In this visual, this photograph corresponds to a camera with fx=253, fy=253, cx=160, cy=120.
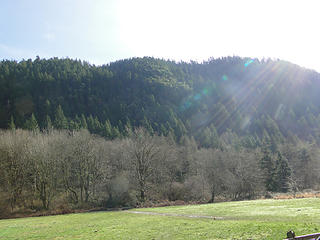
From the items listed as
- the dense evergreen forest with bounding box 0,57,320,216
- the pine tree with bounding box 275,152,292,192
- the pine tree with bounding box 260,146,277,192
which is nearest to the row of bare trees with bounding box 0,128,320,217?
the dense evergreen forest with bounding box 0,57,320,216

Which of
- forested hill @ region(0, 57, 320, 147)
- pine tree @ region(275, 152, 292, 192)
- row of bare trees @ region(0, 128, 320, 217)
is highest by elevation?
forested hill @ region(0, 57, 320, 147)

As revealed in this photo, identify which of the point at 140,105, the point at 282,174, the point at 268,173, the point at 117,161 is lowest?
the point at 282,174

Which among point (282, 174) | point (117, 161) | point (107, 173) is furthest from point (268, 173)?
point (107, 173)

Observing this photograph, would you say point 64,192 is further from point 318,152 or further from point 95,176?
point 318,152

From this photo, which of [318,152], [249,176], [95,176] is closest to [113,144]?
[95,176]

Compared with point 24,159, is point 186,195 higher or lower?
lower

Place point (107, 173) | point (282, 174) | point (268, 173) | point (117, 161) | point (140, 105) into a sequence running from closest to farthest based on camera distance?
point (107, 173) < point (117, 161) < point (282, 174) < point (268, 173) < point (140, 105)

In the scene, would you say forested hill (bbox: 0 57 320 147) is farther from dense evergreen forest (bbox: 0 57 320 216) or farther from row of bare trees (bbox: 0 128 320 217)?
row of bare trees (bbox: 0 128 320 217)

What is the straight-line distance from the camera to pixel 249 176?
6988 cm

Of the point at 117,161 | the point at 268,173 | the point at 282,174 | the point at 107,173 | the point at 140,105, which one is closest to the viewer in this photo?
the point at 107,173

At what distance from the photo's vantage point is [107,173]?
6391 centimetres

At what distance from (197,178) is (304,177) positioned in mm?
43688

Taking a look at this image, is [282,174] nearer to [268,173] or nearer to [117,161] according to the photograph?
[268,173]

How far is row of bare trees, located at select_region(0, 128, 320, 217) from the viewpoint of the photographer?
55500mm
